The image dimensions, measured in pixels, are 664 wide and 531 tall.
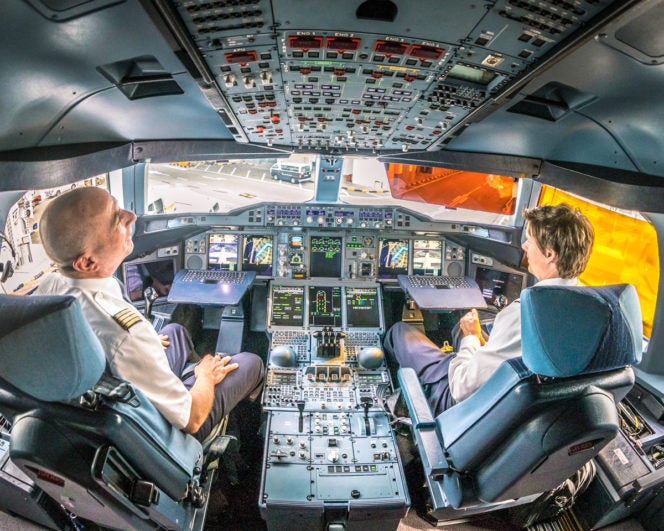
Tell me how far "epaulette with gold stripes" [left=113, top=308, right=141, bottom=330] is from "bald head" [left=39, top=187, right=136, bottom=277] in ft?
0.63

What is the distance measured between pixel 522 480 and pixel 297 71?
1769 millimetres

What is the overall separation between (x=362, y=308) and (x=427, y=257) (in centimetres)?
75

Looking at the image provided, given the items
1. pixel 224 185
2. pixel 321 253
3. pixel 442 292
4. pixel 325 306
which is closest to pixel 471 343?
pixel 442 292

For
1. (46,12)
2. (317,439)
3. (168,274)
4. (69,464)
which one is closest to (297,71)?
(46,12)

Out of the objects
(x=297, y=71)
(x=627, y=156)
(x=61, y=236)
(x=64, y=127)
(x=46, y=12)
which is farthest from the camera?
(x=627, y=156)

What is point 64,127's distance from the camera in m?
1.99

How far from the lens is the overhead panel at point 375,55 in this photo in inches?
43.3

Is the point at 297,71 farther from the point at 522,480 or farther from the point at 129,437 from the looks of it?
the point at 522,480

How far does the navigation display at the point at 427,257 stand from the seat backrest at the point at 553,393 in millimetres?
2046

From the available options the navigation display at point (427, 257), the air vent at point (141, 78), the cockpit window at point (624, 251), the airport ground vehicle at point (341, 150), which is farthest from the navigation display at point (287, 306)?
the cockpit window at point (624, 251)

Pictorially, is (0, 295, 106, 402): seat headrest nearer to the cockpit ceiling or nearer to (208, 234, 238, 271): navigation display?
the cockpit ceiling

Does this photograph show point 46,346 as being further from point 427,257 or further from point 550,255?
point 427,257

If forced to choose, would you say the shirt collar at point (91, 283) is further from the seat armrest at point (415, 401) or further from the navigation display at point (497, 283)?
the navigation display at point (497, 283)

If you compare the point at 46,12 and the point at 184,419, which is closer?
the point at 46,12
